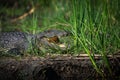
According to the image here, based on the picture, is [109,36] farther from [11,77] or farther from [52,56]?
[11,77]

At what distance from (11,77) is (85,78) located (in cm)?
56

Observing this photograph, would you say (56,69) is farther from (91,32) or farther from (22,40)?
(22,40)

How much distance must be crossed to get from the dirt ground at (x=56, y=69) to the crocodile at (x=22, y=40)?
0.25 m

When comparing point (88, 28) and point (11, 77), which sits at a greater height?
point (88, 28)

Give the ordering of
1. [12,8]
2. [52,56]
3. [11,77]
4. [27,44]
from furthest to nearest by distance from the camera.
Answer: [12,8]
[27,44]
[52,56]
[11,77]

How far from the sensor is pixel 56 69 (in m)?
2.39

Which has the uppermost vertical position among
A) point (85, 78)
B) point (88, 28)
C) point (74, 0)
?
point (74, 0)

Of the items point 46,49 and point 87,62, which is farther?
point 46,49

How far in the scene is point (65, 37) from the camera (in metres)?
3.00

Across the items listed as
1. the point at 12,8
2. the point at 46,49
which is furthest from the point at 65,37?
the point at 12,8

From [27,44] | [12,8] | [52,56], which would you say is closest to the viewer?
[52,56]

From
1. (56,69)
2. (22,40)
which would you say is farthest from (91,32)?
(22,40)

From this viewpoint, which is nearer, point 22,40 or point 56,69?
point 56,69

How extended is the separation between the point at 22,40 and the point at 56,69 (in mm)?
669
